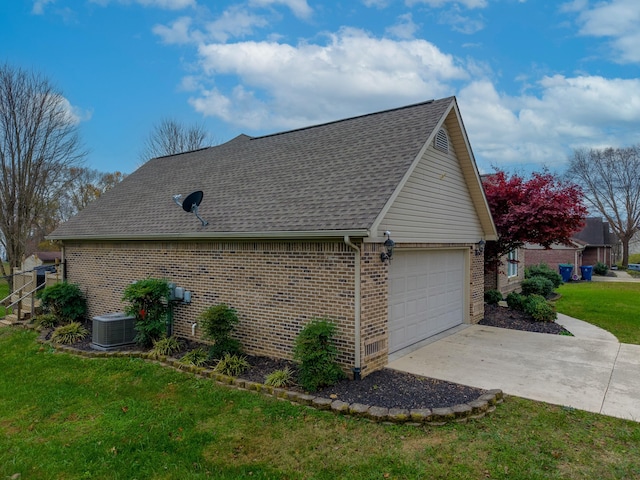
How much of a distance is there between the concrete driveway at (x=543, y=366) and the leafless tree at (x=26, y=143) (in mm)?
18771

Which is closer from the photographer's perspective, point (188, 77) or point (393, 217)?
point (393, 217)

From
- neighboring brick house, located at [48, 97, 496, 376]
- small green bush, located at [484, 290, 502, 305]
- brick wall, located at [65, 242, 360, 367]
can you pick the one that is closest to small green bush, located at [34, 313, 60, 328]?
neighboring brick house, located at [48, 97, 496, 376]

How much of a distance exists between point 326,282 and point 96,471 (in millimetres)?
3981

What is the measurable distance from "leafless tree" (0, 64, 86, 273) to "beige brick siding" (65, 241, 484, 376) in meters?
11.9

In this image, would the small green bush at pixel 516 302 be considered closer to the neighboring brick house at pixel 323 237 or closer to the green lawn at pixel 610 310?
the neighboring brick house at pixel 323 237

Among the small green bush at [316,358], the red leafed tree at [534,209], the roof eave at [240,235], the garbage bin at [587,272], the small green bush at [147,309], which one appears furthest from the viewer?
the garbage bin at [587,272]

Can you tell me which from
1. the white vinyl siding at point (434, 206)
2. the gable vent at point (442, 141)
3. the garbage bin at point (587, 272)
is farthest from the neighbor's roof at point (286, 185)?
the garbage bin at point (587, 272)

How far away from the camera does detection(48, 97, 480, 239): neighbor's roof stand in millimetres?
7130

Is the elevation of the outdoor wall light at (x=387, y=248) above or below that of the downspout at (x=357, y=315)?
above

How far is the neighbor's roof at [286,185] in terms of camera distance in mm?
Answer: 7130

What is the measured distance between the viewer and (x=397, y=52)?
1494 centimetres

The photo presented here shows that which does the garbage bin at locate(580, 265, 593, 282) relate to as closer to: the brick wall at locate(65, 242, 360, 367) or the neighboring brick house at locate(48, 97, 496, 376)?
the neighboring brick house at locate(48, 97, 496, 376)

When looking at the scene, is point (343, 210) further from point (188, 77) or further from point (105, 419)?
point (188, 77)

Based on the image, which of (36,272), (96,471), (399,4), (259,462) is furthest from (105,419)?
(399,4)
